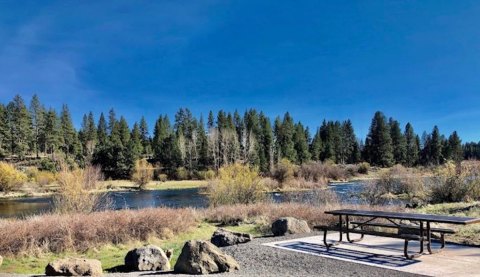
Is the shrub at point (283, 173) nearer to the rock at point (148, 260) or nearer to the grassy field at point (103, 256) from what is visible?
Result: the grassy field at point (103, 256)

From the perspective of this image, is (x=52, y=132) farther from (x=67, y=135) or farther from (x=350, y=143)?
(x=350, y=143)

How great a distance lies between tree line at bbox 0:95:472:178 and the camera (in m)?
77.4

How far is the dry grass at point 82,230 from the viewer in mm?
11523

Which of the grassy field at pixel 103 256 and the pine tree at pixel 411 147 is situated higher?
the pine tree at pixel 411 147

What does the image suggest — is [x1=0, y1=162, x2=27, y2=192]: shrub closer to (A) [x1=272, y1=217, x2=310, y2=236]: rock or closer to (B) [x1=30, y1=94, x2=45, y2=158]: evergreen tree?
(B) [x1=30, y1=94, x2=45, y2=158]: evergreen tree

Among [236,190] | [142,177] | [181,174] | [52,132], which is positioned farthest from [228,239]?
[52,132]

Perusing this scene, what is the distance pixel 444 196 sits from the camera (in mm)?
19875

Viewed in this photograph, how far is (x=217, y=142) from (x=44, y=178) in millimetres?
32484

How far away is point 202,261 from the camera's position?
24.6ft

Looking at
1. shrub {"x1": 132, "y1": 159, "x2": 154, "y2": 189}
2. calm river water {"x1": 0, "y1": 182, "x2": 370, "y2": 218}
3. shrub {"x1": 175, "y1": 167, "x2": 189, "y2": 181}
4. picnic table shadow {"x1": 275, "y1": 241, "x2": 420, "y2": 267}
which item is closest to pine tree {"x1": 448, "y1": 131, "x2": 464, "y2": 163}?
shrub {"x1": 175, "y1": 167, "x2": 189, "y2": 181}

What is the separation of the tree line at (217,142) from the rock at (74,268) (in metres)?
64.5

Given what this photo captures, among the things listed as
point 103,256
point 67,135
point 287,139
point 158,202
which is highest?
point 67,135

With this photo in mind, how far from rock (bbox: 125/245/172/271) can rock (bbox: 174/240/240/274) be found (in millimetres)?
838

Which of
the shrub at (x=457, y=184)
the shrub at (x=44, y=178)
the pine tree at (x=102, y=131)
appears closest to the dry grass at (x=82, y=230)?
the shrub at (x=457, y=184)
